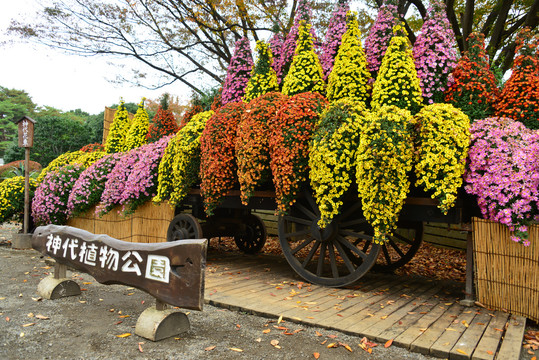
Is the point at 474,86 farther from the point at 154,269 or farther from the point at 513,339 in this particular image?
the point at 154,269

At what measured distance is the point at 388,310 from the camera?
3826 mm

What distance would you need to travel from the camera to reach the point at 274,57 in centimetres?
729

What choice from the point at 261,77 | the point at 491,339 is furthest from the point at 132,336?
the point at 261,77

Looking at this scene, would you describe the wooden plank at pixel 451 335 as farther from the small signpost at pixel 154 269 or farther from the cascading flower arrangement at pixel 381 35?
the cascading flower arrangement at pixel 381 35

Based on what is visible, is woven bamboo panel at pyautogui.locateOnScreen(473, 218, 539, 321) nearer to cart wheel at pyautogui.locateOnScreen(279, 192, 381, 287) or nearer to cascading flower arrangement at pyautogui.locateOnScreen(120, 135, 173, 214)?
cart wheel at pyautogui.locateOnScreen(279, 192, 381, 287)

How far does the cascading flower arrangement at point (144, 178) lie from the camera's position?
6523 mm

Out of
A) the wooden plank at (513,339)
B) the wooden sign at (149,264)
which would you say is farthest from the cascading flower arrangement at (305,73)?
the wooden plank at (513,339)

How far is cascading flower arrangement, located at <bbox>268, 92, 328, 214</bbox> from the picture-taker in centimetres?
448

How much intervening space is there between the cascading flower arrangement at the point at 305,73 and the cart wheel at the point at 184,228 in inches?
99.1

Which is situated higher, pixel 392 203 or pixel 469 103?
pixel 469 103

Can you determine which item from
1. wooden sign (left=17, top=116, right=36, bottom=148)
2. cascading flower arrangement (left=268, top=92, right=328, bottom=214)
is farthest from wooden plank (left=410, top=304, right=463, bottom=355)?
wooden sign (left=17, top=116, right=36, bottom=148)

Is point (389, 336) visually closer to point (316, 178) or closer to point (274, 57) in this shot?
point (316, 178)

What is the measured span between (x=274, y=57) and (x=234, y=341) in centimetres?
561

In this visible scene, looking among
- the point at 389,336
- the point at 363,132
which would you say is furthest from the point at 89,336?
the point at 363,132
